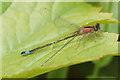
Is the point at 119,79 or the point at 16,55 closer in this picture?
the point at 16,55

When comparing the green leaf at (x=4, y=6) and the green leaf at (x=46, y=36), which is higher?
the green leaf at (x=4, y=6)

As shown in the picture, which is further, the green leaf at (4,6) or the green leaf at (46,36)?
the green leaf at (4,6)

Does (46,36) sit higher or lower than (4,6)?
lower

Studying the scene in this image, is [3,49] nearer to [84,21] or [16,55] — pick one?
[16,55]

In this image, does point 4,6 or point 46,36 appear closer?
point 46,36

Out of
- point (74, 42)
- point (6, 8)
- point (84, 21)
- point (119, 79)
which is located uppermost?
point (6, 8)

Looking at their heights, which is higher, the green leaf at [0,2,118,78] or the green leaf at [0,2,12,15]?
the green leaf at [0,2,12,15]

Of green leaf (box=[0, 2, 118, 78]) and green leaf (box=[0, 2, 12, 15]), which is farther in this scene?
green leaf (box=[0, 2, 12, 15])

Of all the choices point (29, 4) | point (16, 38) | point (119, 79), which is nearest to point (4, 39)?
point (16, 38)
